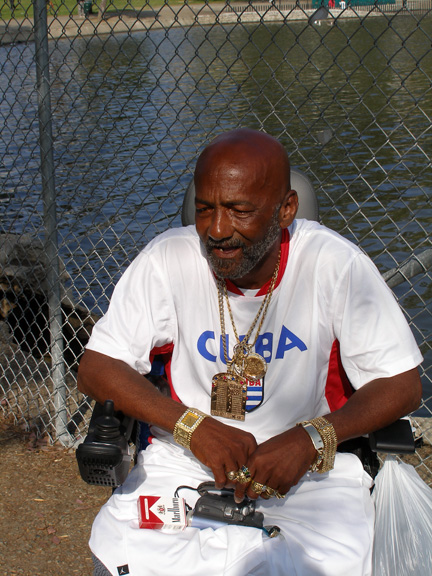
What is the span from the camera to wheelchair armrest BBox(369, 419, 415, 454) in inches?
76.3

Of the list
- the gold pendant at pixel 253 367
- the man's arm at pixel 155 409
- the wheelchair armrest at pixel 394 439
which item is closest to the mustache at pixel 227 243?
the gold pendant at pixel 253 367

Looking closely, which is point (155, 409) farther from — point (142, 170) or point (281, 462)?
point (142, 170)

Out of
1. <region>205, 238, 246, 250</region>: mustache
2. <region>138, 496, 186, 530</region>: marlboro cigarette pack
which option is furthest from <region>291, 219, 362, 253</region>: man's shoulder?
<region>138, 496, 186, 530</region>: marlboro cigarette pack

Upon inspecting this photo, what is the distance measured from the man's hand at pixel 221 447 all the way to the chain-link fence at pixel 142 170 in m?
1.20

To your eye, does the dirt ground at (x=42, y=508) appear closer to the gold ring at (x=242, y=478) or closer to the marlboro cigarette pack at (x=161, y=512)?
the marlboro cigarette pack at (x=161, y=512)

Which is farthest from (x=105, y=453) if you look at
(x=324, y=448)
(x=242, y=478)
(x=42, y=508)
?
(x=42, y=508)

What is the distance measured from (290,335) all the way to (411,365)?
379 millimetres

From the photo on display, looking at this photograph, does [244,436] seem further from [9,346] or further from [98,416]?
[9,346]

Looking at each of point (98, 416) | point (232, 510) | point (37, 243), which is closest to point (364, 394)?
point (232, 510)

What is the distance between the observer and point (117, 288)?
89.7 inches

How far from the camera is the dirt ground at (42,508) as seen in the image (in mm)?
2955

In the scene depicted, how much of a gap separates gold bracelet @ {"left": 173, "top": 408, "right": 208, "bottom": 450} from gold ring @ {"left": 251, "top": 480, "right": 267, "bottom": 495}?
0.22 metres

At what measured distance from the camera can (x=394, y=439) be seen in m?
1.96

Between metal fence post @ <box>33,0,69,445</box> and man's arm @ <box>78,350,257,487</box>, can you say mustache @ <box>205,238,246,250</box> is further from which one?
metal fence post @ <box>33,0,69,445</box>
